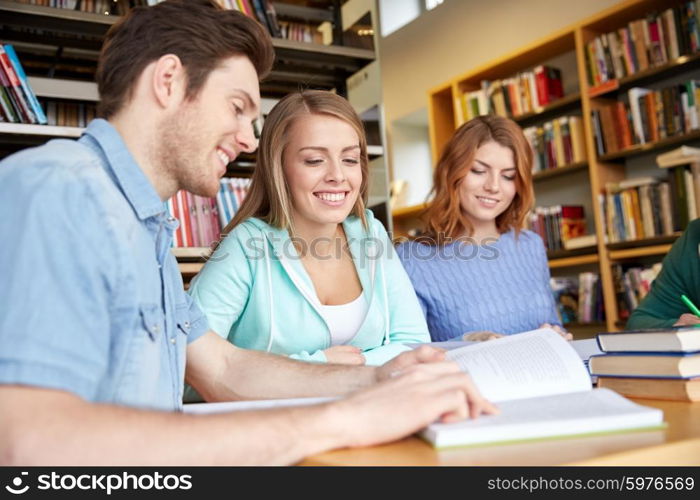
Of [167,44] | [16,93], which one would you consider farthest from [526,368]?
[16,93]

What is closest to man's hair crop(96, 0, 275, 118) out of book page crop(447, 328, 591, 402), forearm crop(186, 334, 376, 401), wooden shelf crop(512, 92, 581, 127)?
forearm crop(186, 334, 376, 401)

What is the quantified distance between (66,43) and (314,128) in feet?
4.99

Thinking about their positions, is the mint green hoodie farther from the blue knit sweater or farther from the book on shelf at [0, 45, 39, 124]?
the book on shelf at [0, 45, 39, 124]

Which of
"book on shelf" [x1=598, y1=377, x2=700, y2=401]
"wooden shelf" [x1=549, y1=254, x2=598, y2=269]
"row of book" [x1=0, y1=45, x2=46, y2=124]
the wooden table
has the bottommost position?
"book on shelf" [x1=598, y1=377, x2=700, y2=401]

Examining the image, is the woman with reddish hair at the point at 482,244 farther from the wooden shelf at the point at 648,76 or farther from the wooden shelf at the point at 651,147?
the wooden shelf at the point at 648,76

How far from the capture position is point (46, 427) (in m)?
0.59

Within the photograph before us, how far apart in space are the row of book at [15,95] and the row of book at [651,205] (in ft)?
9.58

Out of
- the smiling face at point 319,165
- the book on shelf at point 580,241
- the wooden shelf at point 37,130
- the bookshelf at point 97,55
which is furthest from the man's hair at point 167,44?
the book on shelf at point 580,241

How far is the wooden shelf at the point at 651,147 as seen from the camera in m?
3.44

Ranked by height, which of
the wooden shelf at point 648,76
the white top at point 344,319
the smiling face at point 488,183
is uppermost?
the wooden shelf at point 648,76

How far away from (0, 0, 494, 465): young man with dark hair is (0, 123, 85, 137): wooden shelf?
1.58 meters

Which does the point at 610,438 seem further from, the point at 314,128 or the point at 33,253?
the point at 314,128

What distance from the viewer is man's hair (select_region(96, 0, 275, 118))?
38.1 inches
